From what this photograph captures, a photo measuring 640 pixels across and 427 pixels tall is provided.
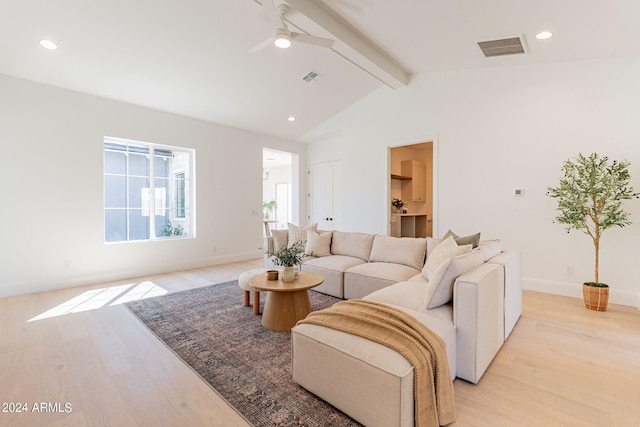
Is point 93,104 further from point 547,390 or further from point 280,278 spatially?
point 547,390

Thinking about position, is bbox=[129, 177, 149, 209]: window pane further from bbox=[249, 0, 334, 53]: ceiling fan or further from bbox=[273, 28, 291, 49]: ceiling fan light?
bbox=[273, 28, 291, 49]: ceiling fan light

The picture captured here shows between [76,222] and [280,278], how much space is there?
3523 mm

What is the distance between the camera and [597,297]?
11.1 feet

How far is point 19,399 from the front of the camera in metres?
1.86

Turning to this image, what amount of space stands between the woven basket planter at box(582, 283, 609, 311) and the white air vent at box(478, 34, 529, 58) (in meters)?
2.98

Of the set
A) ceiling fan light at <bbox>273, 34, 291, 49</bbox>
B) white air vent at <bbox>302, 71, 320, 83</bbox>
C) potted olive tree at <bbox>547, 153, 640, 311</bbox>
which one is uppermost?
white air vent at <bbox>302, 71, 320, 83</bbox>

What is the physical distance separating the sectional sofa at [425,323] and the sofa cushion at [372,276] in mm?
12

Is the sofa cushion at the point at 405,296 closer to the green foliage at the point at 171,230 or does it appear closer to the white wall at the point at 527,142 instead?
the white wall at the point at 527,142

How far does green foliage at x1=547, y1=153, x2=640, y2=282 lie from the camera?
335 centimetres

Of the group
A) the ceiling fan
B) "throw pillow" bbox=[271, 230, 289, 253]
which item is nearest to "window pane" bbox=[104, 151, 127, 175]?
"throw pillow" bbox=[271, 230, 289, 253]

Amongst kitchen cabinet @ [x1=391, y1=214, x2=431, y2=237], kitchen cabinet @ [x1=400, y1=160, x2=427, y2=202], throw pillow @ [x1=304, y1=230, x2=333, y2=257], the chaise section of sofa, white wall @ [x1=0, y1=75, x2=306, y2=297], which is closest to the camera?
the chaise section of sofa

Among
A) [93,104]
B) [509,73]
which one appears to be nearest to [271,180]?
[93,104]

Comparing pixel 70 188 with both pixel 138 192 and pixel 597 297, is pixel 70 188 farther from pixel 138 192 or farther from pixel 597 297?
pixel 597 297

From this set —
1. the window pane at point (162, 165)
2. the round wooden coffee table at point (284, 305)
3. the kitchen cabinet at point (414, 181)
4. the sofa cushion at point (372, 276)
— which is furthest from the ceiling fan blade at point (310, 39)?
the kitchen cabinet at point (414, 181)
